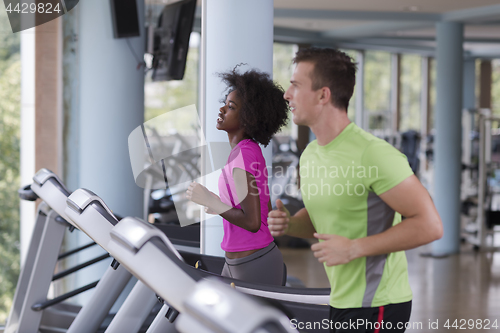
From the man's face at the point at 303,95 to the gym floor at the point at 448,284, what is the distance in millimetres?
2461

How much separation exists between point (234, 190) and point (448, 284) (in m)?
3.62

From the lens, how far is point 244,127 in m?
1.83

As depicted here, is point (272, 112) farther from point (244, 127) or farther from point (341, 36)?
point (341, 36)

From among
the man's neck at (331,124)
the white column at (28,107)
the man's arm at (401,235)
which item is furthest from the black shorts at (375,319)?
the white column at (28,107)

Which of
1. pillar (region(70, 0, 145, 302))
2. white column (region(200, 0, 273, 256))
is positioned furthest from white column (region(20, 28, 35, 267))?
white column (region(200, 0, 273, 256))

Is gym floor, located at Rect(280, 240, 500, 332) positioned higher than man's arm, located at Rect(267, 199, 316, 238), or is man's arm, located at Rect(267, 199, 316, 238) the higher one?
man's arm, located at Rect(267, 199, 316, 238)

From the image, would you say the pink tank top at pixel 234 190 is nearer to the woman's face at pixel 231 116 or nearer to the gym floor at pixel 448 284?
the woman's face at pixel 231 116

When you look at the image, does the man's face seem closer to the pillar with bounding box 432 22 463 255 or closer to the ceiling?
the ceiling

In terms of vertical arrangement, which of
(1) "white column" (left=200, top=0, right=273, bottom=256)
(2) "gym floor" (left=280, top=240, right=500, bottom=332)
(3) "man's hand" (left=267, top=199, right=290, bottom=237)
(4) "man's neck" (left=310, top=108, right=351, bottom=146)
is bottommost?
(2) "gym floor" (left=280, top=240, right=500, bottom=332)

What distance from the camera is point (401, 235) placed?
3.65 feet

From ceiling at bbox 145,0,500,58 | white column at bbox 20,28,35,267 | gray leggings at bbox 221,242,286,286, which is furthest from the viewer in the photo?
ceiling at bbox 145,0,500,58

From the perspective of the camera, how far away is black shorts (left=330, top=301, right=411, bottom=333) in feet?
4.15

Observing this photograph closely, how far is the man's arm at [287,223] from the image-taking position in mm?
1281

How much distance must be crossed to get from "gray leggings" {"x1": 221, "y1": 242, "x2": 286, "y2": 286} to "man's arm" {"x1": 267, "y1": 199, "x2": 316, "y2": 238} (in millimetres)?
507
